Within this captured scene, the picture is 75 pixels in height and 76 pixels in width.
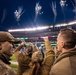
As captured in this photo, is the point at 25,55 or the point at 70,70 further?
the point at 25,55

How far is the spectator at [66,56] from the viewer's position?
297cm

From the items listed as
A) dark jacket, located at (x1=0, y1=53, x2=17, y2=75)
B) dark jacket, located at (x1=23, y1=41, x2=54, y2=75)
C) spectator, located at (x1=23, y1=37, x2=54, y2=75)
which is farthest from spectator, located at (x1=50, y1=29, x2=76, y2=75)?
dark jacket, located at (x1=23, y1=41, x2=54, y2=75)

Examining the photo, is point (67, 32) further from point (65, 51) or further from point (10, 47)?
point (10, 47)

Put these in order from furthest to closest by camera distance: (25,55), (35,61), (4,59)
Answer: (25,55) < (35,61) < (4,59)

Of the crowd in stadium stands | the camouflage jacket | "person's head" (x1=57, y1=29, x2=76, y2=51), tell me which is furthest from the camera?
"person's head" (x1=57, y1=29, x2=76, y2=51)

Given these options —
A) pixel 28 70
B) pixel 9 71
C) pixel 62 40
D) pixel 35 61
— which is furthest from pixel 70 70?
pixel 28 70

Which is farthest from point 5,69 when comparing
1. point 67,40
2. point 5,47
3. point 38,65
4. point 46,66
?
point 46,66

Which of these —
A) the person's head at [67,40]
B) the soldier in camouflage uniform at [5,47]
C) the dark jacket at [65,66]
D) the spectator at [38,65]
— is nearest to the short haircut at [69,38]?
the person's head at [67,40]

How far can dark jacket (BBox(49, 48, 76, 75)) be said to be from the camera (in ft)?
9.74

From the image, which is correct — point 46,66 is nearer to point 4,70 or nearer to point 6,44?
point 6,44

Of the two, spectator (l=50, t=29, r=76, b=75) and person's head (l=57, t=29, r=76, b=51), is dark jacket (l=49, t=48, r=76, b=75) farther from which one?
person's head (l=57, t=29, r=76, b=51)

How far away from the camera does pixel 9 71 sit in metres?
2.66

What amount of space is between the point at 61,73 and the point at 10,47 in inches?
29.5

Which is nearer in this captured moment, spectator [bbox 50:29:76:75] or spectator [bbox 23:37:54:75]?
spectator [bbox 50:29:76:75]
